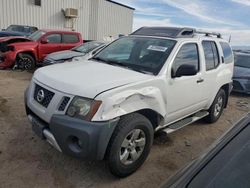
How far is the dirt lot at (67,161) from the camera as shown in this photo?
323cm

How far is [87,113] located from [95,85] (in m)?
0.34

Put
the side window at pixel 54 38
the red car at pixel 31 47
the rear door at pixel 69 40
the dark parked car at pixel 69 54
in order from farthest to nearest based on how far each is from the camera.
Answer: the rear door at pixel 69 40
the side window at pixel 54 38
the red car at pixel 31 47
the dark parked car at pixel 69 54

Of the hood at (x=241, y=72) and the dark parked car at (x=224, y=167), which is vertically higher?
the dark parked car at (x=224, y=167)

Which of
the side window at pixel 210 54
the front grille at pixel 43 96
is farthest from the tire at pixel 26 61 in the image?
the side window at pixel 210 54

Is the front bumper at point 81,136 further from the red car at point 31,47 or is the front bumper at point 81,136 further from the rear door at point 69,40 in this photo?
the rear door at point 69,40

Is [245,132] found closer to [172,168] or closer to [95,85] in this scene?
[95,85]

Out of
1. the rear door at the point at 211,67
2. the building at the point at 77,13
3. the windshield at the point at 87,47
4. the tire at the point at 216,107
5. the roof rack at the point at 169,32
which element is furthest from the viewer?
the building at the point at 77,13

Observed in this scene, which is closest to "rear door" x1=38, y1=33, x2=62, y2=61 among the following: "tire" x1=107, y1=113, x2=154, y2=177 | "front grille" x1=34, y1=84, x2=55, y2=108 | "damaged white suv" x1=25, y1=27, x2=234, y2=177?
"damaged white suv" x1=25, y1=27, x2=234, y2=177

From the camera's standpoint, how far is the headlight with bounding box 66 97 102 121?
2.86m

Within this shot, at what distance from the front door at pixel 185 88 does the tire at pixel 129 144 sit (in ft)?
2.06

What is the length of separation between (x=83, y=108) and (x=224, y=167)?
175 cm

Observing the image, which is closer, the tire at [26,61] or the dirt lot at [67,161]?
the dirt lot at [67,161]

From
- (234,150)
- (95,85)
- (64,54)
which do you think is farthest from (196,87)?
(64,54)

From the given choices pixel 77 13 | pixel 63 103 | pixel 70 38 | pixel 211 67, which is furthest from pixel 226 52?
pixel 77 13
